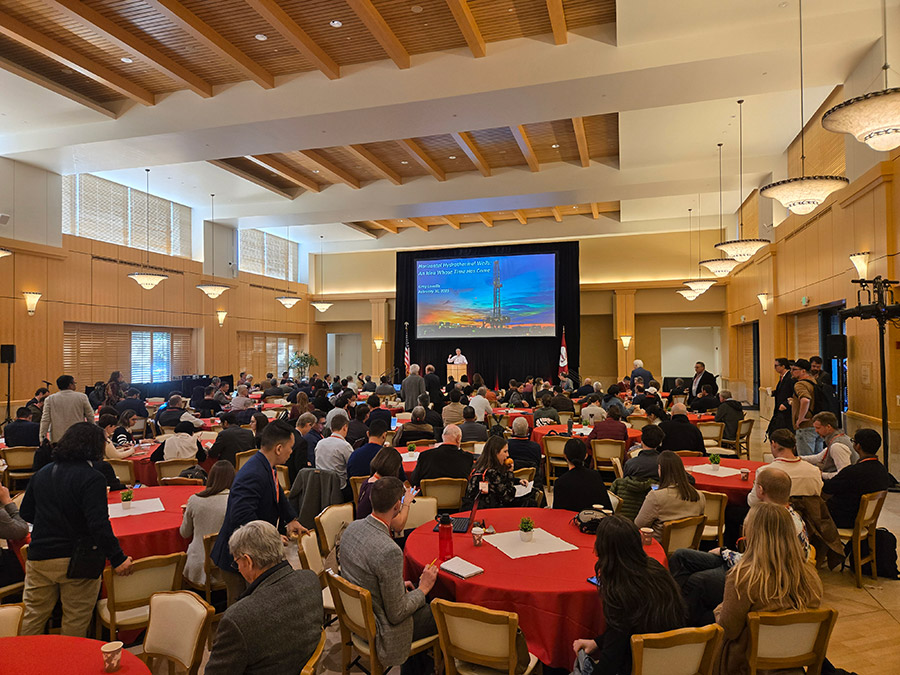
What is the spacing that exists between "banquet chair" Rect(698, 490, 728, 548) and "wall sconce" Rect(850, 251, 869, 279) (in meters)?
5.01

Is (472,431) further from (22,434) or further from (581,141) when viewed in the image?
(581,141)

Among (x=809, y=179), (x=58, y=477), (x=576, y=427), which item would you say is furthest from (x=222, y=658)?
(x=576, y=427)

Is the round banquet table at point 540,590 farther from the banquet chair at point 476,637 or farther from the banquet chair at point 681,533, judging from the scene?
the banquet chair at point 681,533

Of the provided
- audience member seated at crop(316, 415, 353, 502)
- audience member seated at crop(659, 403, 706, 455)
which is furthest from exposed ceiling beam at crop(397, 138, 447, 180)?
audience member seated at crop(659, 403, 706, 455)

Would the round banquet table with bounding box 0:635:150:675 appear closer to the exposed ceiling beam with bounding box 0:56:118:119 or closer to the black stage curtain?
the exposed ceiling beam with bounding box 0:56:118:119

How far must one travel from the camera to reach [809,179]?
5723mm

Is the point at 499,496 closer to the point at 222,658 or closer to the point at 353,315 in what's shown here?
the point at 222,658

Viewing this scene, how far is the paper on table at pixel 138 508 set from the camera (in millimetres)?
4336

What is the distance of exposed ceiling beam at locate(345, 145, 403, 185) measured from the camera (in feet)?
37.5

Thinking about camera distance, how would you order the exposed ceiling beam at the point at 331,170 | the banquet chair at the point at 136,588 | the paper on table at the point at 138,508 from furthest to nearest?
the exposed ceiling beam at the point at 331,170 → the paper on table at the point at 138,508 → the banquet chair at the point at 136,588

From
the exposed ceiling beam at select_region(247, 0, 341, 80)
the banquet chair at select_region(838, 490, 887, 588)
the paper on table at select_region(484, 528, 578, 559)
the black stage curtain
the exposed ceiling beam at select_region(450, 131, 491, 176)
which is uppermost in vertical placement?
the exposed ceiling beam at select_region(450, 131, 491, 176)

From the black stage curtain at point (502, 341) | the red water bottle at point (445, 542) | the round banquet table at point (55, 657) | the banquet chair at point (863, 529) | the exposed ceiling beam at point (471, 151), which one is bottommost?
the banquet chair at point (863, 529)

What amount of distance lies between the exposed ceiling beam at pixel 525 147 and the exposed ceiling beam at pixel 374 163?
3.02m

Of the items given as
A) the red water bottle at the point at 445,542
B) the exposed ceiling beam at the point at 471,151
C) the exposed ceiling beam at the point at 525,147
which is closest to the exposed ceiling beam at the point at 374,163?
the exposed ceiling beam at the point at 471,151
